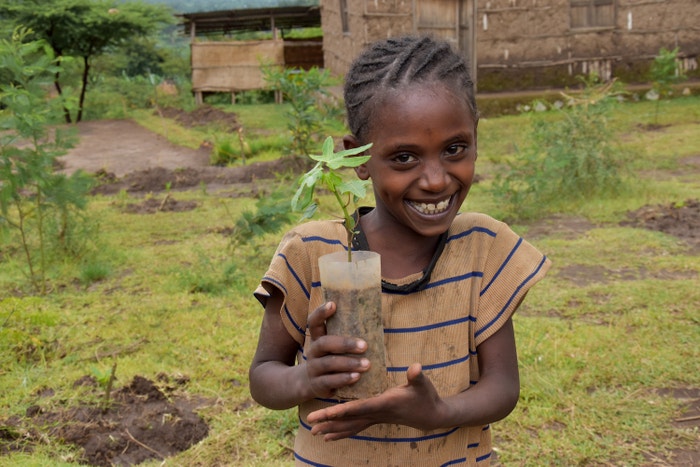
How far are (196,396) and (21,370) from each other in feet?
3.02

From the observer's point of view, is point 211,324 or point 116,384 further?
point 211,324

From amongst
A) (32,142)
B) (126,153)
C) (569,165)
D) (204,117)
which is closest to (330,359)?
(32,142)

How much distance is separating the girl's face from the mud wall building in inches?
400

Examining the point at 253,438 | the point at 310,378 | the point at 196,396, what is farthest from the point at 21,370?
the point at 310,378

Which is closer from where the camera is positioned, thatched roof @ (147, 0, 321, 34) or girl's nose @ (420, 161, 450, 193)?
girl's nose @ (420, 161, 450, 193)

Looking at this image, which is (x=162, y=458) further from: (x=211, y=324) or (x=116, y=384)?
(x=211, y=324)

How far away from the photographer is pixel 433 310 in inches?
59.6

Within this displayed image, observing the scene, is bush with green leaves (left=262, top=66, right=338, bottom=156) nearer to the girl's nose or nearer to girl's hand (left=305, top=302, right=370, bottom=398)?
the girl's nose

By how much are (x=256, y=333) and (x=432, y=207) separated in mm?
2608

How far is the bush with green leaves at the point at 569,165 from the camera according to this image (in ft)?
19.9

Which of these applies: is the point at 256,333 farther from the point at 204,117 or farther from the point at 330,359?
the point at 204,117

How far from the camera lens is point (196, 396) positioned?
3289 millimetres

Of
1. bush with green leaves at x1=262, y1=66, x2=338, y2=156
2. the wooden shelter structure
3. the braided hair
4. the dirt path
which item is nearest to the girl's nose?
the braided hair

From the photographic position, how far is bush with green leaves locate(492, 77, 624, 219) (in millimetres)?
6066
